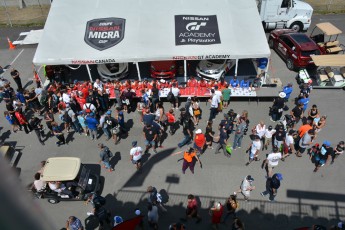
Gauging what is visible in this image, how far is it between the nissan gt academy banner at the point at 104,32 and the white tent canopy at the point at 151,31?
0.05 meters

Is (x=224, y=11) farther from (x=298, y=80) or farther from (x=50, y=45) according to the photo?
(x=50, y=45)

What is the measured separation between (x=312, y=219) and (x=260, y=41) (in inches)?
309

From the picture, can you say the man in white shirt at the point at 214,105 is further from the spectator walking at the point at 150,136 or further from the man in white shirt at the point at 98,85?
the man in white shirt at the point at 98,85

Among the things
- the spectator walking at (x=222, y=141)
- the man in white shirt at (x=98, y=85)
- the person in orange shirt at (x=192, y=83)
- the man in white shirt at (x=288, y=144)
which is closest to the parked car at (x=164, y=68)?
the person in orange shirt at (x=192, y=83)

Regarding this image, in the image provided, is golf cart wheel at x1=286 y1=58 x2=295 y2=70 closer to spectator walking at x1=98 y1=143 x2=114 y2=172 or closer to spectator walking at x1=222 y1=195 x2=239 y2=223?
spectator walking at x1=222 y1=195 x2=239 y2=223

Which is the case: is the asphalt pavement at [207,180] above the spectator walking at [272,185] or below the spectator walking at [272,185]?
below

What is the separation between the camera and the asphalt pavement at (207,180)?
386 inches

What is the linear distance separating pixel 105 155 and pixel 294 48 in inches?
435

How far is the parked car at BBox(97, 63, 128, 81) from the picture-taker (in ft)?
50.1

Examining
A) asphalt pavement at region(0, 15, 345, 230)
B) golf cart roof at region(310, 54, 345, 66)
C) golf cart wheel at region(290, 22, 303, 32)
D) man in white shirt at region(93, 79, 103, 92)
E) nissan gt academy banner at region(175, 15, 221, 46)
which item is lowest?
asphalt pavement at region(0, 15, 345, 230)

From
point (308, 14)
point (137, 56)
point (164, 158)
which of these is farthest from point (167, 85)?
point (308, 14)

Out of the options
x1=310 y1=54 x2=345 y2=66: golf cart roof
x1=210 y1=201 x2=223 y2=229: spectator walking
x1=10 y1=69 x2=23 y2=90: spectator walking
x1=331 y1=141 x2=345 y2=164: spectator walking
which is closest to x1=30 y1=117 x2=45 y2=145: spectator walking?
x1=10 y1=69 x2=23 y2=90: spectator walking

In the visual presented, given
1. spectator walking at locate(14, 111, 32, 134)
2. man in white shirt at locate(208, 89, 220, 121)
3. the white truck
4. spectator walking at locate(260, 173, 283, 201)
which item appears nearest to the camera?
spectator walking at locate(260, 173, 283, 201)

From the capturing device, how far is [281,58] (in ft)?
57.0
